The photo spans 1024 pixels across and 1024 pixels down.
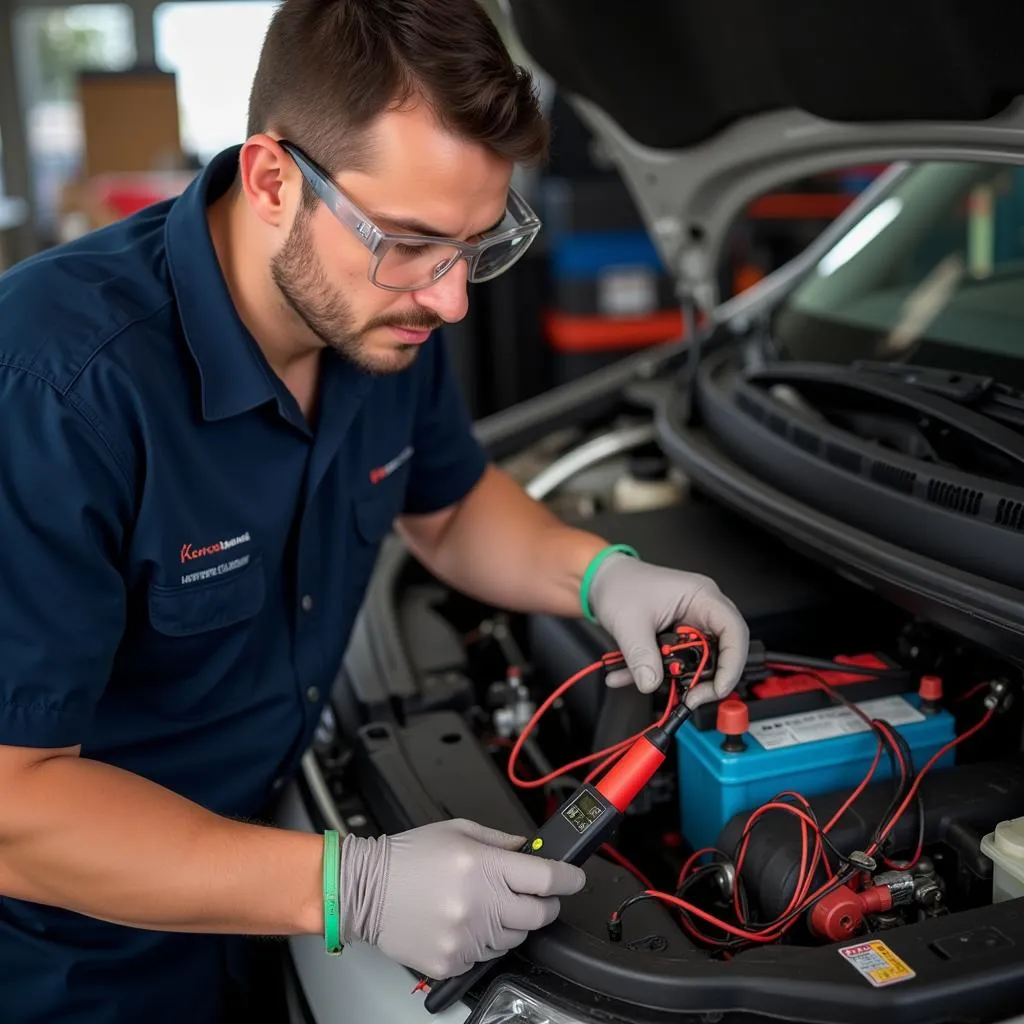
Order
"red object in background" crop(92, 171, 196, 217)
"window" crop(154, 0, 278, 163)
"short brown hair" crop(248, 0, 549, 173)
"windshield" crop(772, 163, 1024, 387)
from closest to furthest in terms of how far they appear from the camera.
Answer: "short brown hair" crop(248, 0, 549, 173) < "windshield" crop(772, 163, 1024, 387) < "red object in background" crop(92, 171, 196, 217) < "window" crop(154, 0, 278, 163)

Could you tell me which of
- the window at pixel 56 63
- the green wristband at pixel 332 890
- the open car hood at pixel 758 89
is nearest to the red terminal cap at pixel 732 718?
the green wristband at pixel 332 890

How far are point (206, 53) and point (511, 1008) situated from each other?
313 inches

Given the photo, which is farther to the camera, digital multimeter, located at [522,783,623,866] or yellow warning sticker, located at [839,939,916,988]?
digital multimeter, located at [522,783,623,866]

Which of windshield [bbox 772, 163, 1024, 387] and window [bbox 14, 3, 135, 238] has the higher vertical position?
windshield [bbox 772, 163, 1024, 387]

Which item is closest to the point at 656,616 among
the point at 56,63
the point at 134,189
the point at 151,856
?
the point at 151,856

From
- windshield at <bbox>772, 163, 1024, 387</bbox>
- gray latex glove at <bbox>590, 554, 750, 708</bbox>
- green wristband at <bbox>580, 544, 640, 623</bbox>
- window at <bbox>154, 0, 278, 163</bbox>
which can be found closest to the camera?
gray latex glove at <bbox>590, 554, 750, 708</bbox>

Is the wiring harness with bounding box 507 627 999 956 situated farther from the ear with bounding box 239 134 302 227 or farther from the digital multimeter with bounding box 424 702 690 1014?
the ear with bounding box 239 134 302 227

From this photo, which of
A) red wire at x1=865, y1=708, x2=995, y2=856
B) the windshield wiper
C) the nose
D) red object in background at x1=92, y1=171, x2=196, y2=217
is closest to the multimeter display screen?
red wire at x1=865, y1=708, x2=995, y2=856

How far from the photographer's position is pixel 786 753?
124 cm

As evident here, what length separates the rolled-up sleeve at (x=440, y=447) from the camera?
1700mm

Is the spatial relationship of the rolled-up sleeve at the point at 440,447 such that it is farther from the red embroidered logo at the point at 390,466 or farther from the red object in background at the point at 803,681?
the red object in background at the point at 803,681

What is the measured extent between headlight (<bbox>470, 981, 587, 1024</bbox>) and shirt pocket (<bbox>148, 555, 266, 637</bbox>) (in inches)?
20.2


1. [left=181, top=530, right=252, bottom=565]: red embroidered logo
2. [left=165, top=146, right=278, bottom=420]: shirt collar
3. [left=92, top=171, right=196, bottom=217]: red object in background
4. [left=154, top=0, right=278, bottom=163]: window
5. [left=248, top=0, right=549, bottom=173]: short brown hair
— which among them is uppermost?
[left=248, top=0, right=549, bottom=173]: short brown hair

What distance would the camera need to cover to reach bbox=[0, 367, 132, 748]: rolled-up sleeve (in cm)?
108
